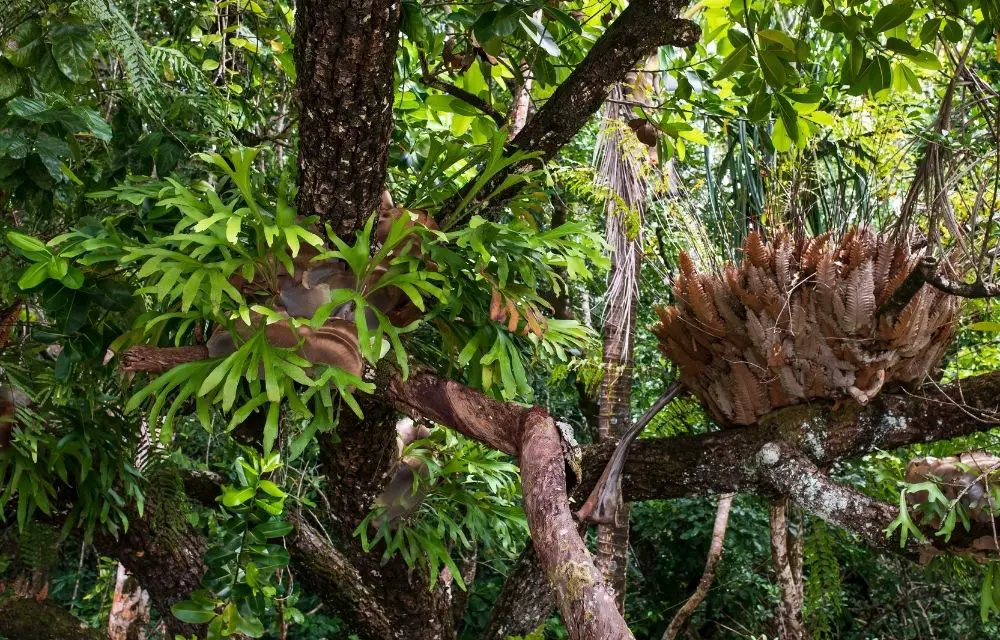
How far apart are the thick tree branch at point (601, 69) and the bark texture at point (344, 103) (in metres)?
0.20

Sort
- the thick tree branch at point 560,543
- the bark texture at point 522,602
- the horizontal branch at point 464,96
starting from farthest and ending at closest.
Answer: the bark texture at point 522,602
the horizontal branch at point 464,96
the thick tree branch at point 560,543

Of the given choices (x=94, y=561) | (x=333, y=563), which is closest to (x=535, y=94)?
(x=333, y=563)

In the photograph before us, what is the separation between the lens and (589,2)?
7.43 feet

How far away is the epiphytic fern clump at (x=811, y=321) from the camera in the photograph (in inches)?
63.6

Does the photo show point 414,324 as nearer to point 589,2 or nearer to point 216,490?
point 589,2

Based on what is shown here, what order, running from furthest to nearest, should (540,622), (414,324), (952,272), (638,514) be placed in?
(638,514) < (540,622) < (952,272) < (414,324)

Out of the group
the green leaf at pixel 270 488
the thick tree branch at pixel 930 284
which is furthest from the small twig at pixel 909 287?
the green leaf at pixel 270 488

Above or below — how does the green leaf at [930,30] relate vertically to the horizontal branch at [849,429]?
above

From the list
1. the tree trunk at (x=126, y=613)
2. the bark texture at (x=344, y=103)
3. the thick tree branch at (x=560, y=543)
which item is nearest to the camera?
the thick tree branch at (x=560, y=543)

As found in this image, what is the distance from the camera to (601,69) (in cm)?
153

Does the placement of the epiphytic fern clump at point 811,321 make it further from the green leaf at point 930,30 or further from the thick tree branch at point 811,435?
the green leaf at point 930,30

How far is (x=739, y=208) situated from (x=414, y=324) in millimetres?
1152

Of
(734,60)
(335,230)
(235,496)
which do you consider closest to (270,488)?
(235,496)

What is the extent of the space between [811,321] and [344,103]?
38.2 inches
